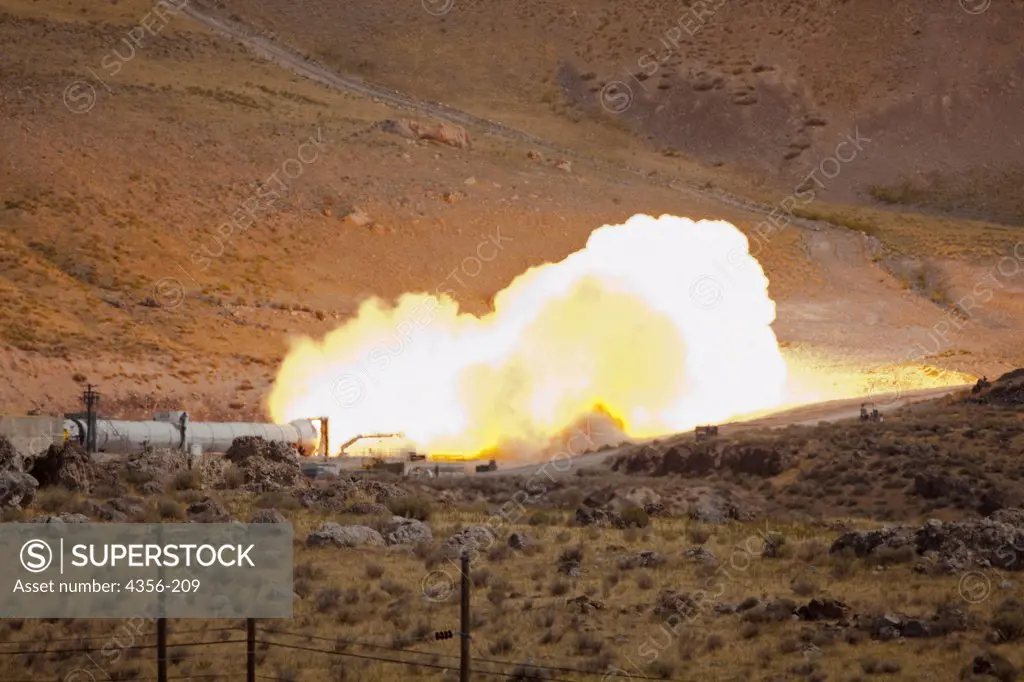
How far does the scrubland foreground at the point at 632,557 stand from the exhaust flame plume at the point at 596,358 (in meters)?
6.46

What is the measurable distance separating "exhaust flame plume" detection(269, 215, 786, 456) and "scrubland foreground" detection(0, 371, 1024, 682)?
6.46 meters

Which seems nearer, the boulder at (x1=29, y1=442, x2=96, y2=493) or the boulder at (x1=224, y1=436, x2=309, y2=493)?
the boulder at (x1=29, y1=442, x2=96, y2=493)

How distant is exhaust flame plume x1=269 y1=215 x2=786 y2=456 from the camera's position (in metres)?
63.3

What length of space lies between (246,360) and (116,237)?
46.2 feet

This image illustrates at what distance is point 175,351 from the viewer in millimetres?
76250

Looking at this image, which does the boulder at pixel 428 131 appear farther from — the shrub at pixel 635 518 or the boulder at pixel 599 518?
the shrub at pixel 635 518

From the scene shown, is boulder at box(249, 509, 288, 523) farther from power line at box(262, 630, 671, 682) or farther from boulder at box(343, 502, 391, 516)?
power line at box(262, 630, 671, 682)

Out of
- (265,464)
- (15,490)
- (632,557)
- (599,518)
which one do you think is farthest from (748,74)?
(15,490)

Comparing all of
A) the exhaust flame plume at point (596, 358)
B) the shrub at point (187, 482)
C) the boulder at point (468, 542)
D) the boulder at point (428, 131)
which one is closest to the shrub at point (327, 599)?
the boulder at point (468, 542)

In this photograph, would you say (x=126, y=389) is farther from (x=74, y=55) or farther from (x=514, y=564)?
(x=74, y=55)

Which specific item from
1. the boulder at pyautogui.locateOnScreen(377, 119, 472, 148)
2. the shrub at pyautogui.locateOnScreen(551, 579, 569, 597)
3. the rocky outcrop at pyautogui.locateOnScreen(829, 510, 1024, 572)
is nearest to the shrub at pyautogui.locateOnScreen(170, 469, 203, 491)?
the shrub at pyautogui.locateOnScreen(551, 579, 569, 597)

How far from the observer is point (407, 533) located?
1494 inches

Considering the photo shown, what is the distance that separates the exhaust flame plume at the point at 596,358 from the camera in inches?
2491

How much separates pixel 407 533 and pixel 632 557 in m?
5.39
